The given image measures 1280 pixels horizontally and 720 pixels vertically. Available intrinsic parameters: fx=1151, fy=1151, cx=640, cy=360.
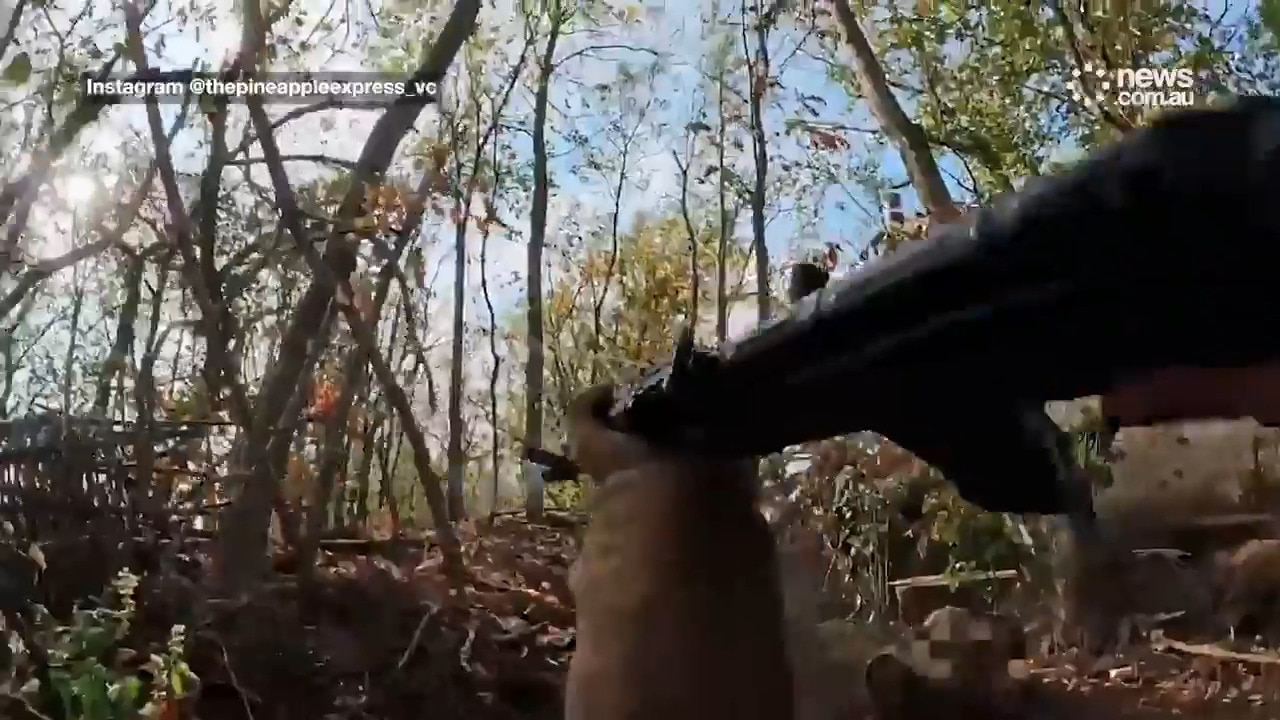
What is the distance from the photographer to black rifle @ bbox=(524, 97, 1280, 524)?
40 cm

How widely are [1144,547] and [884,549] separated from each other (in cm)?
19

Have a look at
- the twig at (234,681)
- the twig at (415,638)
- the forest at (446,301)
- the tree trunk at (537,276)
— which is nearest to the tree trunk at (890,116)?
the forest at (446,301)

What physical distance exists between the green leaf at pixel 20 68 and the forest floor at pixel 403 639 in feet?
1.56

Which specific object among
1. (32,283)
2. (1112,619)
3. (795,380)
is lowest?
(1112,619)

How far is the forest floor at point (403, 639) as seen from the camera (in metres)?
0.89

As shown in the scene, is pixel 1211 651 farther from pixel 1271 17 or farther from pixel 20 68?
pixel 20 68

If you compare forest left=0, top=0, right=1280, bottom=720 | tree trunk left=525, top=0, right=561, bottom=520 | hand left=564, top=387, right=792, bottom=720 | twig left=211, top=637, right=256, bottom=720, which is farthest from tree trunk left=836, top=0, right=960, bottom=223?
twig left=211, top=637, right=256, bottom=720

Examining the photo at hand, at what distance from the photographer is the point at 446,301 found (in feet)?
3.25

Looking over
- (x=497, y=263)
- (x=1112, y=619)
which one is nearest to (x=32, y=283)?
(x=497, y=263)

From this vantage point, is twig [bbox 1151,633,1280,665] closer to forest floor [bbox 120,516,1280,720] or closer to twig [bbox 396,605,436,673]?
forest floor [bbox 120,516,1280,720]

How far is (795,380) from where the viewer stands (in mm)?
572

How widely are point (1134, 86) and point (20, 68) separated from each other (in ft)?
3.08

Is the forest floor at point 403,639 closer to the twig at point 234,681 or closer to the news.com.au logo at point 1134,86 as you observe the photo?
the twig at point 234,681

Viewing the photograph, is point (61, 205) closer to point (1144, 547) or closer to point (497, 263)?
point (497, 263)
